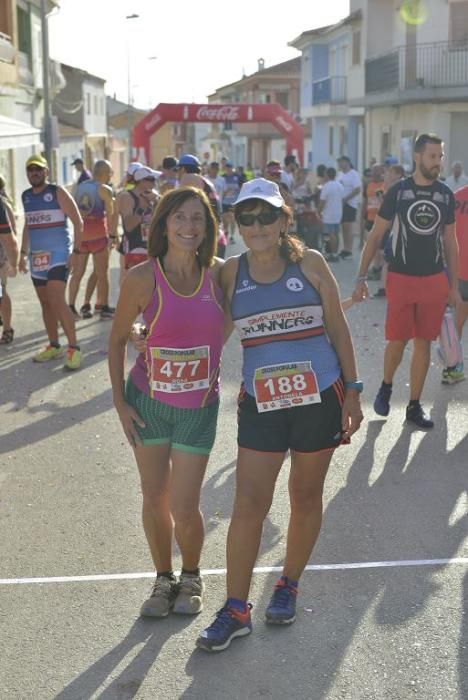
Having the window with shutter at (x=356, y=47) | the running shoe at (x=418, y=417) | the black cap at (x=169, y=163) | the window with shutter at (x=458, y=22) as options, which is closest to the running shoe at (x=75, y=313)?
the black cap at (x=169, y=163)

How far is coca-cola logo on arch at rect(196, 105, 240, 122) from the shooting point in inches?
1324

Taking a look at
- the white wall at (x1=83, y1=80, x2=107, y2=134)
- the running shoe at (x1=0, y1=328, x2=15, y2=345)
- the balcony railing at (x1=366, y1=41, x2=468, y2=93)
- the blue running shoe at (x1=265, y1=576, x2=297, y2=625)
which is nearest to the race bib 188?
the blue running shoe at (x1=265, y1=576, x2=297, y2=625)

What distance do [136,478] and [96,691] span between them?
2748 millimetres

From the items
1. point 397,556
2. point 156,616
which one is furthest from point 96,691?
point 397,556

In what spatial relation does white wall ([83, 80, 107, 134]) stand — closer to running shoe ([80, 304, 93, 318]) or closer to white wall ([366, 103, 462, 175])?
white wall ([366, 103, 462, 175])

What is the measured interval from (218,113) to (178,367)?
3020cm

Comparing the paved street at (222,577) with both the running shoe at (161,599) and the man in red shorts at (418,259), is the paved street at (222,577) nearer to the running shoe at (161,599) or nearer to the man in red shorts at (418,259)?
the running shoe at (161,599)

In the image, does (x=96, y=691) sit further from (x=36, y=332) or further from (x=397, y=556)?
(x=36, y=332)

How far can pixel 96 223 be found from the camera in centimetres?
1281

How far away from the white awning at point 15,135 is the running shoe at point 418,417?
9.48 meters

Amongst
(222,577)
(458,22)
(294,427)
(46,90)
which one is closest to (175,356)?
(294,427)

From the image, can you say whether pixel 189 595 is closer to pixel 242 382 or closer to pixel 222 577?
pixel 222 577

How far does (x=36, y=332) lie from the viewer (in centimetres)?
1232

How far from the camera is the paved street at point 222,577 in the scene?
13.3 ft
